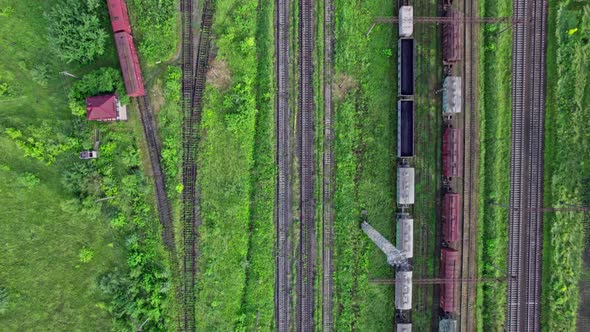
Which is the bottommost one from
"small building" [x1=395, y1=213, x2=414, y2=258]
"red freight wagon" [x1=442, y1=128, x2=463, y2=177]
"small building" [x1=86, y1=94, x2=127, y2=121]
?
"small building" [x1=395, y1=213, x2=414, y2=258]

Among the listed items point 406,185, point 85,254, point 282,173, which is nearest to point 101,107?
point 85,254

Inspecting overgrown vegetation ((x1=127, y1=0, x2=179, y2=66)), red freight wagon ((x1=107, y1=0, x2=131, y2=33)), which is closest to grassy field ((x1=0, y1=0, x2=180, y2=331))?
red freight wagon ((x1=107, y1=0, x2=131, y2=33))

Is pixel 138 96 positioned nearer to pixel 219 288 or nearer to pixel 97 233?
pixel 97 233

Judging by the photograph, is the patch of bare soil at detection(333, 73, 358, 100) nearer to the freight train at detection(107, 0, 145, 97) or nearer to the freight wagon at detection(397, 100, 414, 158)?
the freight wagon at detection(397, 100, 414, 158)

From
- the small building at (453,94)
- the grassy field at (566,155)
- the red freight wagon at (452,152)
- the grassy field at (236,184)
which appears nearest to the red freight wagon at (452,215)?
the red freight wagon at (452,152)

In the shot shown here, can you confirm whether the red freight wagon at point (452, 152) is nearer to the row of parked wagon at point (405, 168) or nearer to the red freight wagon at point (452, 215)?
the red freight wagon at point (452, 215)

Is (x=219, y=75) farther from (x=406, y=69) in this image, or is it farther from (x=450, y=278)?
(x=450, y=278)

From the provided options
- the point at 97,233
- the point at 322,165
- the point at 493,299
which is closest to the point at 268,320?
the point at 322,165
